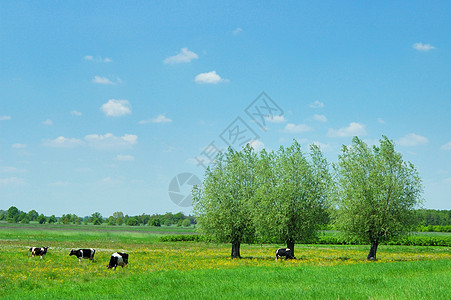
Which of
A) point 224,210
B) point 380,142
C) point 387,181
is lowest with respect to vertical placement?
point 224,210

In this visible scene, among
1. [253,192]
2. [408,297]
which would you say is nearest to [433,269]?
[408,297]

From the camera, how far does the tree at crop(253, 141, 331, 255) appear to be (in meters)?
42.8

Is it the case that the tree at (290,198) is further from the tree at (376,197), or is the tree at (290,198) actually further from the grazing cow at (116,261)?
the grazing cow at (116,261)

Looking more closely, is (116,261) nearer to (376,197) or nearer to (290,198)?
(290,198)

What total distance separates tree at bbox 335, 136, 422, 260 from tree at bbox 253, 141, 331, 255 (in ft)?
8.30

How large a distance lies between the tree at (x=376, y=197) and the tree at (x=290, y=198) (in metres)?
2.53

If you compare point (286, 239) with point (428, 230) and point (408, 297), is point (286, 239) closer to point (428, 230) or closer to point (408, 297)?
point (408, 297)

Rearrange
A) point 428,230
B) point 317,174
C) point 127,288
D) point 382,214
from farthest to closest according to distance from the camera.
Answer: point 428,230 → point 317,174 → point 382,214 → point 127,288

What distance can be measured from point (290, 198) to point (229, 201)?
6.86m

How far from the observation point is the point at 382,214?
42.9 metres

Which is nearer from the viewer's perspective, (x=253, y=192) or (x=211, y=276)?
(x=211, y=276)

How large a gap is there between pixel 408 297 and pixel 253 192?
29.1m

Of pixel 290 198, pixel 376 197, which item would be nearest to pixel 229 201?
pixel 290 198

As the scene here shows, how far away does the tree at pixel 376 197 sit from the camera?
43156 mm
